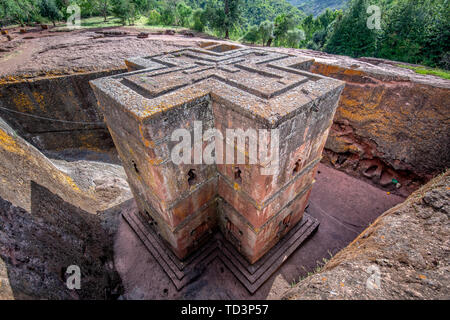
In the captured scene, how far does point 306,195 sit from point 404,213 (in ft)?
10.2

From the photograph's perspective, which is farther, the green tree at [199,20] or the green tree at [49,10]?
the green tree at [49,10]

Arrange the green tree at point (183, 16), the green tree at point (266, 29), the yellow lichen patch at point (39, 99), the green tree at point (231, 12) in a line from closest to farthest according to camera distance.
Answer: the yellow lichen patch at point (39, 99)
the green tree at point (231, 12)
the green tree at point (266, 29)
the green tree at point (183, 16)

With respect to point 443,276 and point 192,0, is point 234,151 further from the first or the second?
point 192,0

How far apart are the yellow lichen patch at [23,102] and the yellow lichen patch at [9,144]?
5.05 meters

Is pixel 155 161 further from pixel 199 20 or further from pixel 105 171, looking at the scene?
pixel 199 20

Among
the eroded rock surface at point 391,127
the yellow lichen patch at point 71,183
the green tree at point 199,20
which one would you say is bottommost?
the yellow lichen patch at point 71,183

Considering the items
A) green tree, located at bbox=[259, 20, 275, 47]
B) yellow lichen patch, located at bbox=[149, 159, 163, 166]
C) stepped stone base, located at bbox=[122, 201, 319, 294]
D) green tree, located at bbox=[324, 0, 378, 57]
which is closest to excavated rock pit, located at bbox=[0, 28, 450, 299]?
stepped stone base, located at bbox=[122, 201, 319, 294]

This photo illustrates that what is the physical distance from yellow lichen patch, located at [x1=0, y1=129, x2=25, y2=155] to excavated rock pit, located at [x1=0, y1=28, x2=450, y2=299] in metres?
0.04

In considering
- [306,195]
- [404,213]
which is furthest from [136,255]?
[404,213]

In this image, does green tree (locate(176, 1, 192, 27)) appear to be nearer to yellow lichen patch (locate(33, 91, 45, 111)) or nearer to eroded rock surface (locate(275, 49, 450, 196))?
eroded rock surface (locate(275, 49, 450, 196))

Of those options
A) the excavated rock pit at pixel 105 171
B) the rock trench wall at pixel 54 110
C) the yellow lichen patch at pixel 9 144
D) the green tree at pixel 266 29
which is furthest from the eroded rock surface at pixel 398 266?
the green tree at pixel 266 29

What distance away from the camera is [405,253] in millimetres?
4445

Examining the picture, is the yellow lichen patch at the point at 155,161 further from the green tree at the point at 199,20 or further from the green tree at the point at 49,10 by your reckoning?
the green tree at the point at 49,10

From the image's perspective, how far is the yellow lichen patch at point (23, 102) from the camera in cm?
1039
